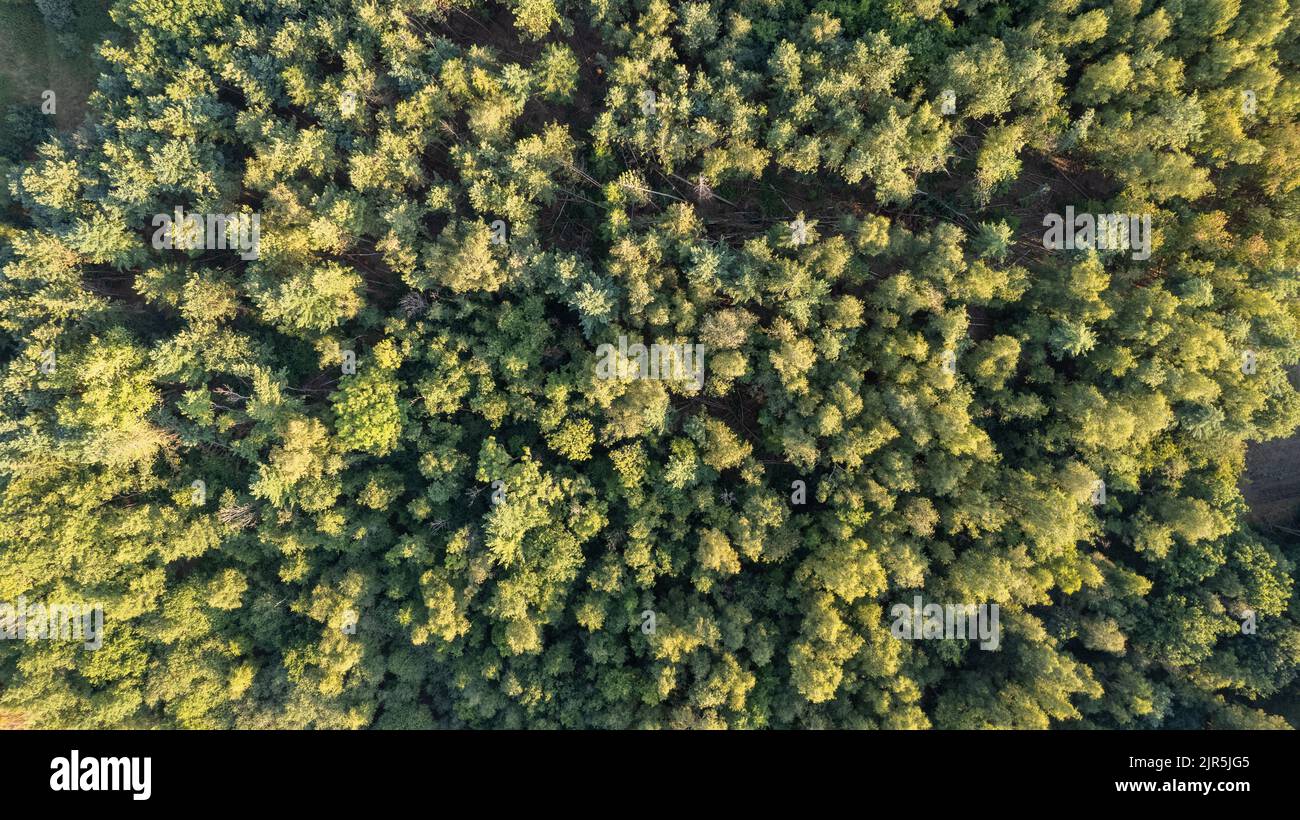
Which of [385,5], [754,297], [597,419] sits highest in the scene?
[385,5]

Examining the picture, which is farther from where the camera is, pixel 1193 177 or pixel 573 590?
pixel 573 590

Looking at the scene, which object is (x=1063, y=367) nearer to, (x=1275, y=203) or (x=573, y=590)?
(x=1275, y=203)

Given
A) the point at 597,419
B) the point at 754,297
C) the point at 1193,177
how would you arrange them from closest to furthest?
the point at 1193,177 < the point at 754,297 < the point at 597,419

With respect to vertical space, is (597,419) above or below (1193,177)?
below

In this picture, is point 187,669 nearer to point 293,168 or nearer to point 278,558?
point 278,558

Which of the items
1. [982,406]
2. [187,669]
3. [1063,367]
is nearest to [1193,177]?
A: [1063,367]

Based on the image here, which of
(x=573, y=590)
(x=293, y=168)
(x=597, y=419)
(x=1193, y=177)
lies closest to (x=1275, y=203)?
(x=1193, y=177)

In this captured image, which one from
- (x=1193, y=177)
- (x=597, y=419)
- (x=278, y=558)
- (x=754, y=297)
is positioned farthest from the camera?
(x=278, y=558)
